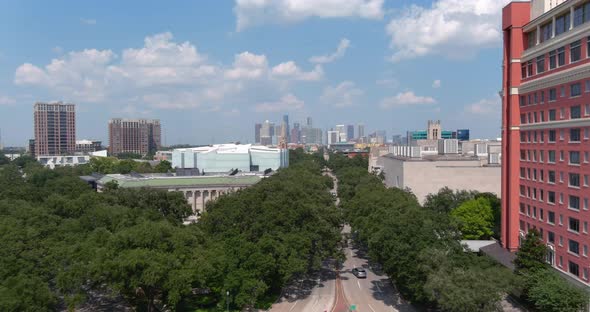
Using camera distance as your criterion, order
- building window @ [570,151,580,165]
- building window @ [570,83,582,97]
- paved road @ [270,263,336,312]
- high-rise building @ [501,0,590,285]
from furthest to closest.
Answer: paved road @ [270,263,336,312] < building window @ [570,151,580,165] < building window @ [570,83,582,97] < high-rise building @ [501,0,590,285]

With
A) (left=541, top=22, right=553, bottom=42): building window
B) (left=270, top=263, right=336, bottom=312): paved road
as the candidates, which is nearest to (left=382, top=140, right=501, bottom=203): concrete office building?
(left=270, top=263, right=336, bottom=312): paved road

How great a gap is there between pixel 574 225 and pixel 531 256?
416cm

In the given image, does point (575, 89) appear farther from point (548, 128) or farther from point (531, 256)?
point (531, 256)

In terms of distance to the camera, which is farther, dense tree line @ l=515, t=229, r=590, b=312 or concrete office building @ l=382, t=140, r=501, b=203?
concrete office building @ l=382, t=140, r=501, b=203

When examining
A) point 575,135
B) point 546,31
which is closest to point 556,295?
point 575,135

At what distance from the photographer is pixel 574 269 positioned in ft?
123

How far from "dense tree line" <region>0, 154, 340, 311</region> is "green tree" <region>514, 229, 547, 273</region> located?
58.0ft

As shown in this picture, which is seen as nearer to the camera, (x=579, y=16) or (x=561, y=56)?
(x=579, y=16)

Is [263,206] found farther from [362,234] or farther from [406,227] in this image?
[406,227]

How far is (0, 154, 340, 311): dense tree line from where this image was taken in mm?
34844

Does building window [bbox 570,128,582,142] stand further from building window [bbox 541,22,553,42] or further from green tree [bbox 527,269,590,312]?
green tree [bbox 527,269,590,312]

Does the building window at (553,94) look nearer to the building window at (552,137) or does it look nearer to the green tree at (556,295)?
the building window at (552,137)

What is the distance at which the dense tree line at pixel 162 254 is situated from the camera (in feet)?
114

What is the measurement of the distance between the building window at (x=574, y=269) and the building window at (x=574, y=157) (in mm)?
8129
